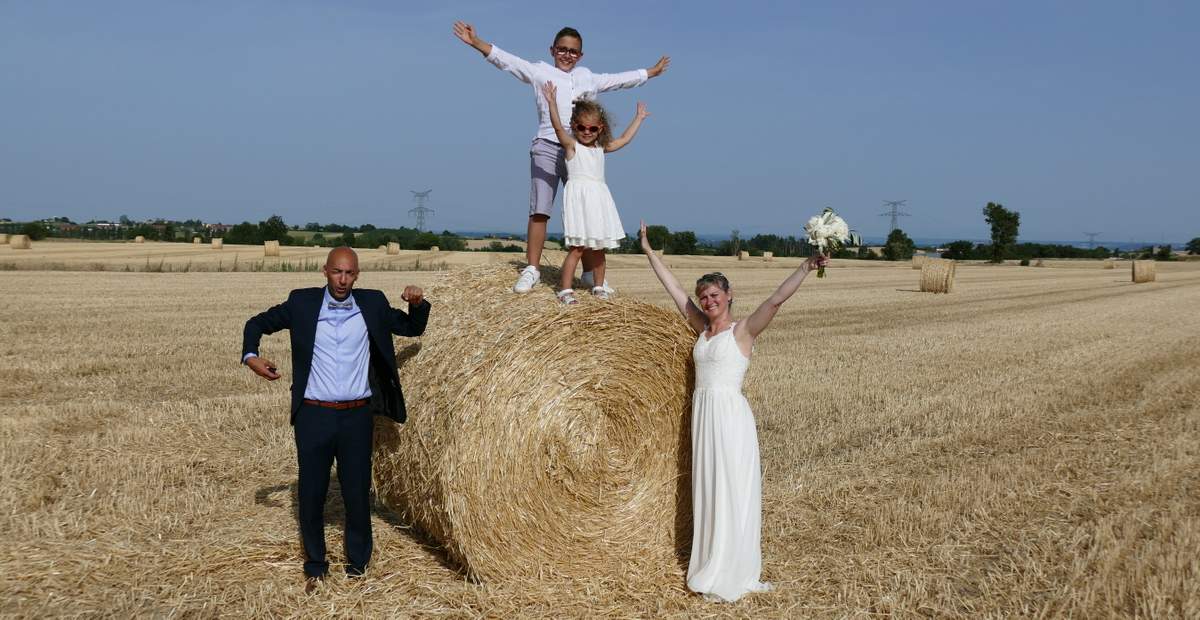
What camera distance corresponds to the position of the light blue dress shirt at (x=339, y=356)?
201 inches

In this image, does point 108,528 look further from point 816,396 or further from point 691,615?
point 816,396

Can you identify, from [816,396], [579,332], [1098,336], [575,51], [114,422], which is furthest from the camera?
[1098,336]

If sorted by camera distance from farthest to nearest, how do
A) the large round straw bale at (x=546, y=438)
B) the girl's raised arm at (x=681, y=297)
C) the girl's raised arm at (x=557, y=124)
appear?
1. the girl's raised arm at (x=557, y=124)
2. the girl's raised arm at (x=681, y=297)
3. the large round straw bale at (x=546, y=438)

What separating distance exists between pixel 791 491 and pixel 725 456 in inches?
75.5

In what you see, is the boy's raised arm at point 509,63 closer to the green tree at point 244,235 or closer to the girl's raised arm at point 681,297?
the girl's raised arm at point 681,297

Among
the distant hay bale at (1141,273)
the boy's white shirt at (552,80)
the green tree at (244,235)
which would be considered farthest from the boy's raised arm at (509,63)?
the green tree at (244,235)

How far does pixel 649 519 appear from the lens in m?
5.85

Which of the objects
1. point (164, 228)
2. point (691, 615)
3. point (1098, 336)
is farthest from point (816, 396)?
point (164, 228)

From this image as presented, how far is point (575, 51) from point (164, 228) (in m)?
54.6

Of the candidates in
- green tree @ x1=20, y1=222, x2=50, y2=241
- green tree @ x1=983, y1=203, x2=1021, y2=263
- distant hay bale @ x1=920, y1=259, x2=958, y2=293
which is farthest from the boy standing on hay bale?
green tree @ x1=983, y1=203, x2=1021, y2=263

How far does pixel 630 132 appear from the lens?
6.43 metres

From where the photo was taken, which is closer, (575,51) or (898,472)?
(575,51)

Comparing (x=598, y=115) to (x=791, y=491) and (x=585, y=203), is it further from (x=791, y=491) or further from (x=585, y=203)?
(x=791, y=491)

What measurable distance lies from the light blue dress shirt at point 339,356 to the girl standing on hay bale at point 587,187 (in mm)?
1402
